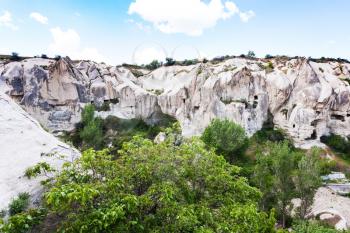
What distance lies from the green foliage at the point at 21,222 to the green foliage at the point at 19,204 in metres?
1.31

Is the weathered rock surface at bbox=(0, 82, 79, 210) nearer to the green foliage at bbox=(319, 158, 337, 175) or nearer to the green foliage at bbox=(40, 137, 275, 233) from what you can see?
the green foliage at bbox=(40, 137, 275, 233)

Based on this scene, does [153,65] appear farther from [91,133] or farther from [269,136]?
[269,136]

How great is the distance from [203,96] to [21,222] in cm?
4199

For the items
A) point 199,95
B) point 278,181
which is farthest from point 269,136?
point 278,181

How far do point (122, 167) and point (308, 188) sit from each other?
68.6 ft

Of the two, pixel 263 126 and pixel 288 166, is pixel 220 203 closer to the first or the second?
pixel 288 166

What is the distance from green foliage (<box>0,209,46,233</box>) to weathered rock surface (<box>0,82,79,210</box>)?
1577mm

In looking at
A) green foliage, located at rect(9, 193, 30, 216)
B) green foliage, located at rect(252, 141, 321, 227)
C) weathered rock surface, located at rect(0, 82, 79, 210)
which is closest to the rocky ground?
green foliage, located at rect(252, 141, 321, 227)

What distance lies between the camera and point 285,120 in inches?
1876

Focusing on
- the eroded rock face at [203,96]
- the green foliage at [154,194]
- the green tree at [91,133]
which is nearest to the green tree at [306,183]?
the green foliage at [154,194]

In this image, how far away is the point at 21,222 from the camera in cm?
726

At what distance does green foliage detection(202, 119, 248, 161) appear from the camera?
36469 millimetres

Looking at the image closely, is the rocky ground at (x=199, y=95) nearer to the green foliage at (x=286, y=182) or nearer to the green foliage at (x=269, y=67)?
the green foliage at (x=269, y=67)

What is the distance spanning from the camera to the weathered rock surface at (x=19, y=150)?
9.76 m
